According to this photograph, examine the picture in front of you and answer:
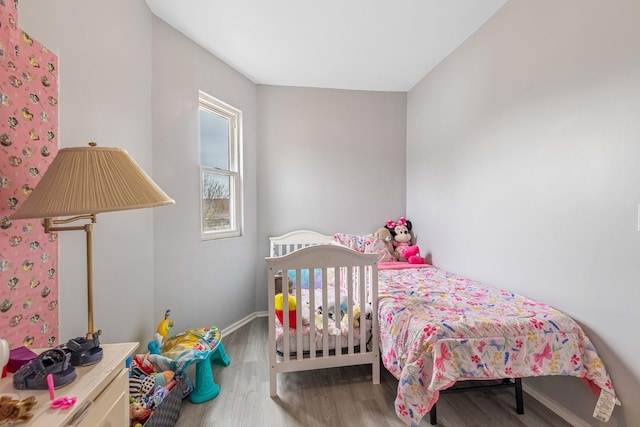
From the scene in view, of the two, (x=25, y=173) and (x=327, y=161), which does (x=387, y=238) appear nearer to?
(x=327, y=161)

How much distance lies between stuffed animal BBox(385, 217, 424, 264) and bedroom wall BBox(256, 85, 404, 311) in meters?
0.16

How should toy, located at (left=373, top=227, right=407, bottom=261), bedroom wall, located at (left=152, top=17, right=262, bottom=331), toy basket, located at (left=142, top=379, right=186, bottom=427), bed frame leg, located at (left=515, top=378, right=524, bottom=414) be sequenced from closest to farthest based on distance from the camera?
toy basket, located at (left=142, top=379, right=186, bottom=427) → bed frame leg, located at (left=515, top=378, right=524, bottom=414) → bedroom wall, located at (left=152, top=17, right=262, bottom=331) → toy, located at (left=373, top=227, right=407, bottom=261)

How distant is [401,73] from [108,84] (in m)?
2.62

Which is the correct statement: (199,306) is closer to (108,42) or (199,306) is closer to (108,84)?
(108,84)

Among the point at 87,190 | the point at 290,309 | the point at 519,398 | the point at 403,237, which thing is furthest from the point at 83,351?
the point at 403,237

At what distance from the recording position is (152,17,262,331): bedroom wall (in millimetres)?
2152

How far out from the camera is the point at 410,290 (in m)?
2.08

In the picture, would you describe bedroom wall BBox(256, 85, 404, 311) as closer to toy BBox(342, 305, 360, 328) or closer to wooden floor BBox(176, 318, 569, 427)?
wooden floor BBox(176, 318, 569, 427)

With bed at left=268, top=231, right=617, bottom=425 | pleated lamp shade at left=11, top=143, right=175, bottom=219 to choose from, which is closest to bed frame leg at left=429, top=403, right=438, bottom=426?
bed at left=268, top=231, right=617, bottom=425

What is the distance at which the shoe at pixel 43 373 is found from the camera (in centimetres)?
72

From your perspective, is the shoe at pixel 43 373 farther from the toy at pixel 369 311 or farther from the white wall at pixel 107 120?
the toy at pixel 369 311

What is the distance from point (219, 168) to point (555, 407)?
10.2 feet

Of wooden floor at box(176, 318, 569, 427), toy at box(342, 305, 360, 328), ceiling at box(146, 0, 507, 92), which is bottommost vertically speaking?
wooden floor at box(176, 318, 569, 427)

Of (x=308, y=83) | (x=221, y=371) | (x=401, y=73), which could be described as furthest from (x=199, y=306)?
(x=401, y=73)
